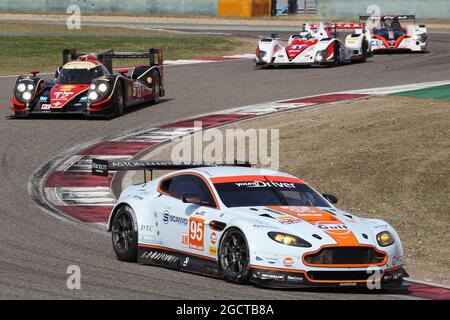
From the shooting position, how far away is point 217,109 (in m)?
A: 27.0

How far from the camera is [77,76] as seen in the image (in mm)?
25859

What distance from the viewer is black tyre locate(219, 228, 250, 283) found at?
36.6 ft

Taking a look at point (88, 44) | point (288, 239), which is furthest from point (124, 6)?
point (288, 239)

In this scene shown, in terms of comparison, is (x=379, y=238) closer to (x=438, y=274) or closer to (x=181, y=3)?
(x=438, y=274)

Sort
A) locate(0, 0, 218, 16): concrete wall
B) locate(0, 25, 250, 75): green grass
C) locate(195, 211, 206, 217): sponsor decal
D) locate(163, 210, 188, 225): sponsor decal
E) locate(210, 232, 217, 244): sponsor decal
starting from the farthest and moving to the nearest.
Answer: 1. locate(0, 0, 218, 16): concrete wall
2. locate(0, 25, 250, 75): green grass
3. locate(163, 210, 188, 225): sponsor decal
4. locate(195, 211, 206, 217): sponsor decal
5. locate(210, 232, 217, 244): sponsor decal

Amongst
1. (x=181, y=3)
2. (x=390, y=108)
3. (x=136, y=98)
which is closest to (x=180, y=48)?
(x=136, y=98)

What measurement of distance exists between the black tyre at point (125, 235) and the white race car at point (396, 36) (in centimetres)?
2692

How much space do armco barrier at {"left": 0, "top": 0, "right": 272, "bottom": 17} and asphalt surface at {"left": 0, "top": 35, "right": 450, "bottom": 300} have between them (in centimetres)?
2213

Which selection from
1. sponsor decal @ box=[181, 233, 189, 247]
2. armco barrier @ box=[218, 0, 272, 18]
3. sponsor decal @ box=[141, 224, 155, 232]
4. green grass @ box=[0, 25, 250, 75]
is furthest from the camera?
armco barrier @ box=[218, 0, 272, 18]

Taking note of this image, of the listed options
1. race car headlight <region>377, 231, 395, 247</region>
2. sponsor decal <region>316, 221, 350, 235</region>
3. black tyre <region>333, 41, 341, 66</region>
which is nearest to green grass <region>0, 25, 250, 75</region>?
black tyre <region>333, 41, 341, 66</region>

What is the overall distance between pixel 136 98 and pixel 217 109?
2096mm

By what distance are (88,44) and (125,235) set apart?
32.8 m

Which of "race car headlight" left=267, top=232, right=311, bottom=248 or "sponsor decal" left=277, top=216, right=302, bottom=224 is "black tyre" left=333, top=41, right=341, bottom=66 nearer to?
"sponsor decal" left=277, top=216, right=302, bottom=224

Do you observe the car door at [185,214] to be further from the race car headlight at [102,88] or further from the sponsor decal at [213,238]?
the race car headlight at [102,88]
